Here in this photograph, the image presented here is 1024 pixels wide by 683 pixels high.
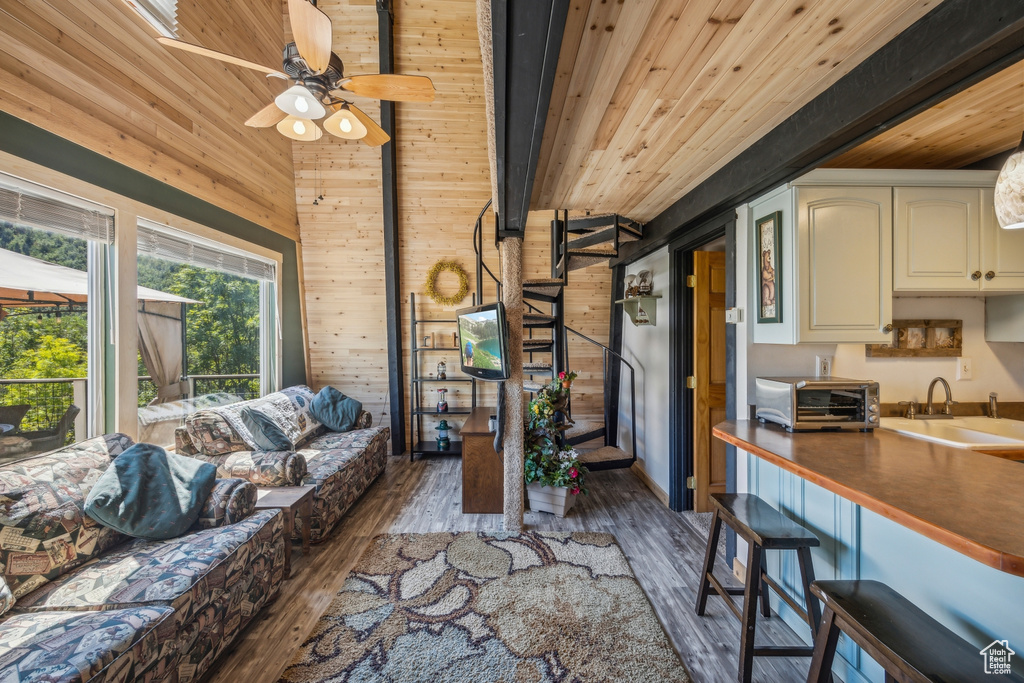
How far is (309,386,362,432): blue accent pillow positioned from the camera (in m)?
4.08

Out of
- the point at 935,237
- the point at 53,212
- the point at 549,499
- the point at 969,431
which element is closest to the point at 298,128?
the point at 53,212

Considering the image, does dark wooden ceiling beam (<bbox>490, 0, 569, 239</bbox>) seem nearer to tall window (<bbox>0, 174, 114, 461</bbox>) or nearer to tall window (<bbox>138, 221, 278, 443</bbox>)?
tall window (<bbox>0, 174, 114, 461</bbox>)

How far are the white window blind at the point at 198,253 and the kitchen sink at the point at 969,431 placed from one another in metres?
4.56

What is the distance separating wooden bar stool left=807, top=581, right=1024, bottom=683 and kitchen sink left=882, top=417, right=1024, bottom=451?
3.17 ft

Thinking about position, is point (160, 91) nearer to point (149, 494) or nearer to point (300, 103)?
point (300, 103)

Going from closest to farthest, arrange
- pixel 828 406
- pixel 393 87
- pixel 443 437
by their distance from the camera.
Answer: pixel 828 406, pixel 393 87, pixel 443 437

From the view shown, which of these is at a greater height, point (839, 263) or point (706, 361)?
point (839, 263)

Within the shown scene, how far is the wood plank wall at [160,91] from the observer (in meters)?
1.96

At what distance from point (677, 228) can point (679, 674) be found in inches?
99.1

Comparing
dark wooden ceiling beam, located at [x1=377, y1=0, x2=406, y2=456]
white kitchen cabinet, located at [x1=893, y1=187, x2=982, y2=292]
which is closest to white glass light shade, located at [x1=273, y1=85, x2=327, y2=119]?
dark wooden ceiling beam, located at [x1=377, y1=0, x2=406, y2=456]

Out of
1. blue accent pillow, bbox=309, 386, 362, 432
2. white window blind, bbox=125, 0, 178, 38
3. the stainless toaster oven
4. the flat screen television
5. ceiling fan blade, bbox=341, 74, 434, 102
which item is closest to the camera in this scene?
the stainless toaster oven

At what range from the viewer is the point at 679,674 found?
1651 mm

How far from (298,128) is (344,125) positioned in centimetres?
30

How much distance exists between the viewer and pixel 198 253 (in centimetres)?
322
